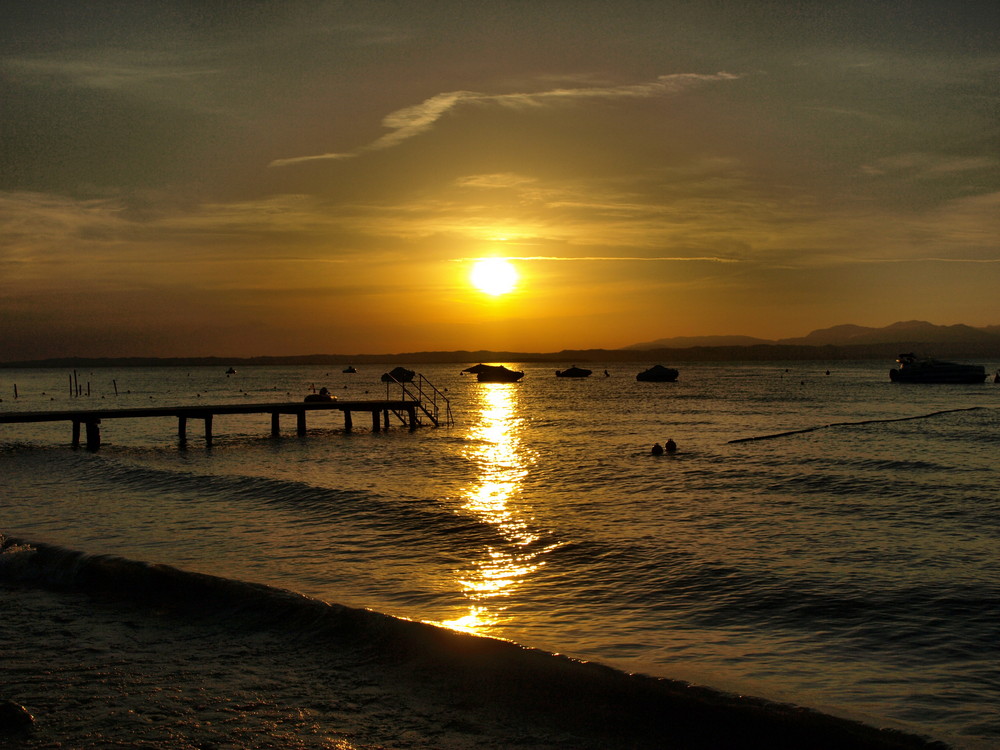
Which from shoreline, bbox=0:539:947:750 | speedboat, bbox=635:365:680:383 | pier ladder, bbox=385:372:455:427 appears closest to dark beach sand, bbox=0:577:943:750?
shoreline, bbox=0:539:947:750

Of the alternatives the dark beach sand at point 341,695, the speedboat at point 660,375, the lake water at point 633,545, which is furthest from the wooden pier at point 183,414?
the speedboat at point 660,375

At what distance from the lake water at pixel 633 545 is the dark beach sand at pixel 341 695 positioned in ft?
0.81

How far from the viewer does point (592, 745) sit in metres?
6.97

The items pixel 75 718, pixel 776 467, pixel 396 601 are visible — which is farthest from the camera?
pixel 776 467

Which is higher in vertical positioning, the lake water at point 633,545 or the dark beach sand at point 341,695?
the dark beach sand at point 341,695

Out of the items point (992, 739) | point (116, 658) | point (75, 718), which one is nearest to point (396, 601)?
point (116, 658)

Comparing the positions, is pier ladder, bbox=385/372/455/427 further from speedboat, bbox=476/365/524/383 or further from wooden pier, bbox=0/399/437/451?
speedboat, bbox=476/365/524/383

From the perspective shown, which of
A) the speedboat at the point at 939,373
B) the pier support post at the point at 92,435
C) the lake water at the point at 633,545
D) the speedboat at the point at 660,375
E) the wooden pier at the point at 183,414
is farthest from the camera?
the speedboat at the point at 660,375

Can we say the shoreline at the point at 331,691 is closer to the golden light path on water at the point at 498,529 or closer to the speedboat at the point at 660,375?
the golden light path on water at the point at 498,529

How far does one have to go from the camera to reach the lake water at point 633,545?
9219mm

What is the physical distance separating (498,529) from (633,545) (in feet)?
11.1

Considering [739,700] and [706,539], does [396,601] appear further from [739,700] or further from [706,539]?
[706,539]

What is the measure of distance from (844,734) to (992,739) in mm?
1426

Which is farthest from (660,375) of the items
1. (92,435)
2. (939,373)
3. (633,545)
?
(633,545)
